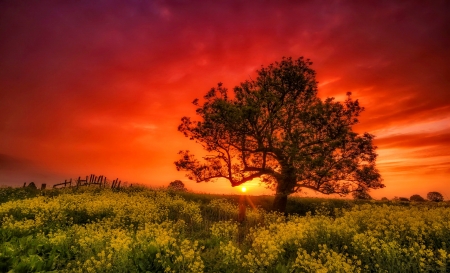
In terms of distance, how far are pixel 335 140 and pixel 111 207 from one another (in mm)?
15782

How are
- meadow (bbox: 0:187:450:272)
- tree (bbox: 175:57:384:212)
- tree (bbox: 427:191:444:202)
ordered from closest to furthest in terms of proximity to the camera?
meadow (bbox: 0:187:450:272) < tree (bbox: 175:57:384:212) < tree (bbox: 427:191:444:202)

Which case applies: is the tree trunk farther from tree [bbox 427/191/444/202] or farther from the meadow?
tree [bbox 427/191/444/202]

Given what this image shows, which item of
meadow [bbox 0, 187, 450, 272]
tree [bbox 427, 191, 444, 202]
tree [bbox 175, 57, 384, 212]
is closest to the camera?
meadow [bbox 0, 187, 450, 272]

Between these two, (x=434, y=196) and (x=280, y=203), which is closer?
(x=280, y=203)

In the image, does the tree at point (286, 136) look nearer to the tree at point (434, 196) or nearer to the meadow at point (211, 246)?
the meadow at point (211, 246)

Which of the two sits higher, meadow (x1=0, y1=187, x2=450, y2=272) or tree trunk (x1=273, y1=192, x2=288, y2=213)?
tree trunk (x1=273, y1=192, x2=288, y2=213)

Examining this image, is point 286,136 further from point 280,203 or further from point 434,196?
point 434,196

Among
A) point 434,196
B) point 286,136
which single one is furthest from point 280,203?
point 434,196

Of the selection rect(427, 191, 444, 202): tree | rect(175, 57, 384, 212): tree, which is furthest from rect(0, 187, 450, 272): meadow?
rect(427, 191, 444, 202): tree

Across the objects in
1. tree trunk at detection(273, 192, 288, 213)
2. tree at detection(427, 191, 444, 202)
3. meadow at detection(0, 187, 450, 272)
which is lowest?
meadow at detection(0, 187, 450, 272)

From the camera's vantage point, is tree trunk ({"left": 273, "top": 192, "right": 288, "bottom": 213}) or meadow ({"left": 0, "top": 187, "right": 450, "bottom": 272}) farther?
tree trunk ({"left": 273, "top": 192, "right": 288, "bottom": 213})

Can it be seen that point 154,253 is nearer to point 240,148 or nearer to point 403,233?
point 403,233

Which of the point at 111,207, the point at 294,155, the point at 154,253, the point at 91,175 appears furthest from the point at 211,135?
the point at 91,175

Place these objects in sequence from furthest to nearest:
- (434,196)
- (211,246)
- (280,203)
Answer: (434,196) → (280,203) → (211,246)
